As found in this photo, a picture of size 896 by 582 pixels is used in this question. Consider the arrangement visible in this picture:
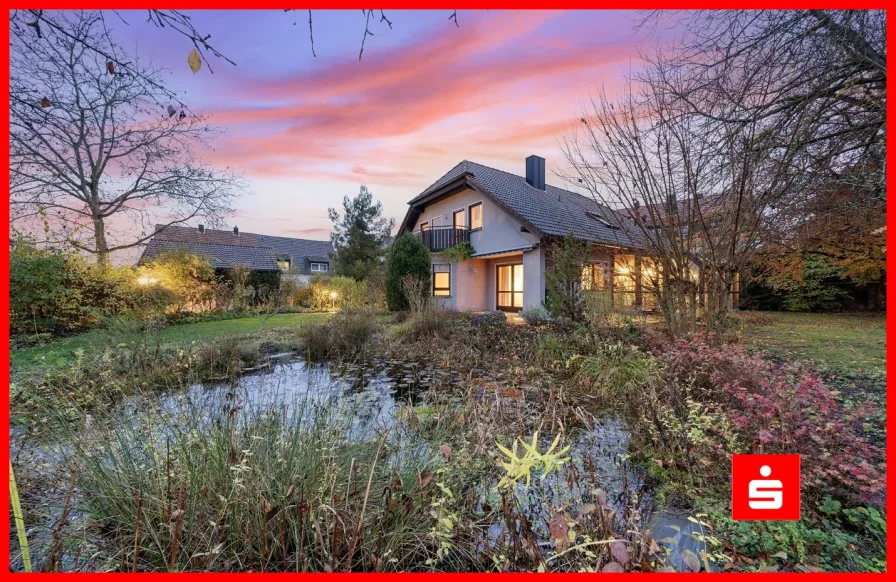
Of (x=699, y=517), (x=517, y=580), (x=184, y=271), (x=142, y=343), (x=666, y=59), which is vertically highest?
(x=666, y=59)

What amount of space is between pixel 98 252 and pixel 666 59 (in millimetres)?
10859

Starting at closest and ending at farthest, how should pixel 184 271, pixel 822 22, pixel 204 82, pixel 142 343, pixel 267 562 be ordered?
pixel 267 562 → pixel 204 82 → pixel 822 22 → pixel 142 343 → pixel 184 271

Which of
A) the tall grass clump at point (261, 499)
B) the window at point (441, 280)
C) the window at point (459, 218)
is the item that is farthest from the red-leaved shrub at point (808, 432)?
the window at point (459, 218)

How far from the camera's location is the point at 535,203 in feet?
40.7

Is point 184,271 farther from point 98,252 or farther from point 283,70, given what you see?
point 283,70

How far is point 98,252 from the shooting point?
761 cm

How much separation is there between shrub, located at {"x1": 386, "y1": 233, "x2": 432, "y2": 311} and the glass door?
309 cm

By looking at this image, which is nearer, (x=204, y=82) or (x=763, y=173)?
(x=204, y=82)

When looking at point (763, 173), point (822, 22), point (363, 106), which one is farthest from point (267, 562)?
point (763, 173)

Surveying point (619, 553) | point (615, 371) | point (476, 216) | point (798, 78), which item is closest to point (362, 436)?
point (619, 553)

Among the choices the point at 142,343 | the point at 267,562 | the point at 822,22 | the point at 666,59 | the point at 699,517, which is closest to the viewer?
the point at 267,562

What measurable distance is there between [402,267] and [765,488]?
36.1ft

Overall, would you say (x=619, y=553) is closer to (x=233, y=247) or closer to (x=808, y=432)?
(x=808, y=432)

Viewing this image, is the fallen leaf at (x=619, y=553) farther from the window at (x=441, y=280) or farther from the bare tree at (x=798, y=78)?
the window at (x=441, y=280)
